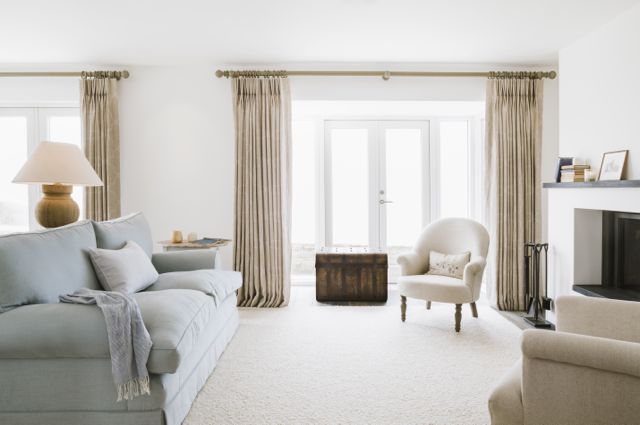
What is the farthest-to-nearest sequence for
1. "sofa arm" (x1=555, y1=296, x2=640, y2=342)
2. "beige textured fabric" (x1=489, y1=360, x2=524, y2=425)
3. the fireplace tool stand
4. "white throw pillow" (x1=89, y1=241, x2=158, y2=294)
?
1. the fireplace tool stand
2. "white throw pillow" (x1=89, y1=241, x2=158, y2=294)
3. "sofa arm" (x1=555, y1=296, x2=640, y2=342)
4. "beige textured fabric" (x1=489, y1=360, x2=524, y2=425)

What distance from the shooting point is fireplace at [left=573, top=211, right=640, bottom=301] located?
3.26m

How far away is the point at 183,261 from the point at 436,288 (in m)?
2.08

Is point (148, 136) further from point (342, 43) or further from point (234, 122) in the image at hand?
point (342, 43)

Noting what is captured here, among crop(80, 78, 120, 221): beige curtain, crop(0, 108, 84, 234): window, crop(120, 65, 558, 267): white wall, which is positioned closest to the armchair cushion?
crop(120, 65, 558, 267): white wall

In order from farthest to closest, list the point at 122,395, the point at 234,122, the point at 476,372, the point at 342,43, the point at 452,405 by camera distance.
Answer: the point at 234,122
the point at 342,43
the point at 476,372
the point at 452,405
the point at 122,395

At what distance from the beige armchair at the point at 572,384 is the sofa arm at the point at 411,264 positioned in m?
2.23

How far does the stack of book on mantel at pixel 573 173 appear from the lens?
348cm

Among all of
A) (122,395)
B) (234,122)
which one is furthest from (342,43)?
(122,395)

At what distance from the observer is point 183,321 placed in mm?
2209

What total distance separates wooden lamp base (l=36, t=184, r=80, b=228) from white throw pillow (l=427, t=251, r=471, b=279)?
309cm

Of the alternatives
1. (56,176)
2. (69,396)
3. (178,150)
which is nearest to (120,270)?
(69,396)

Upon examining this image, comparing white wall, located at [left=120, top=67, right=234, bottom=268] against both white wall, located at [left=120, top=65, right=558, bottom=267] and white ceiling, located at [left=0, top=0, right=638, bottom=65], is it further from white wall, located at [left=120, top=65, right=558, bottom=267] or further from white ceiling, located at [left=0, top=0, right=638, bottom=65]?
white ceiling, located at [left=0, top=0, right=638, bottom=65]

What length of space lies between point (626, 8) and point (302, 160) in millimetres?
3509

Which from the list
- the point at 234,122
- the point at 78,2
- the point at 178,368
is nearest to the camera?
the point at 178,368
